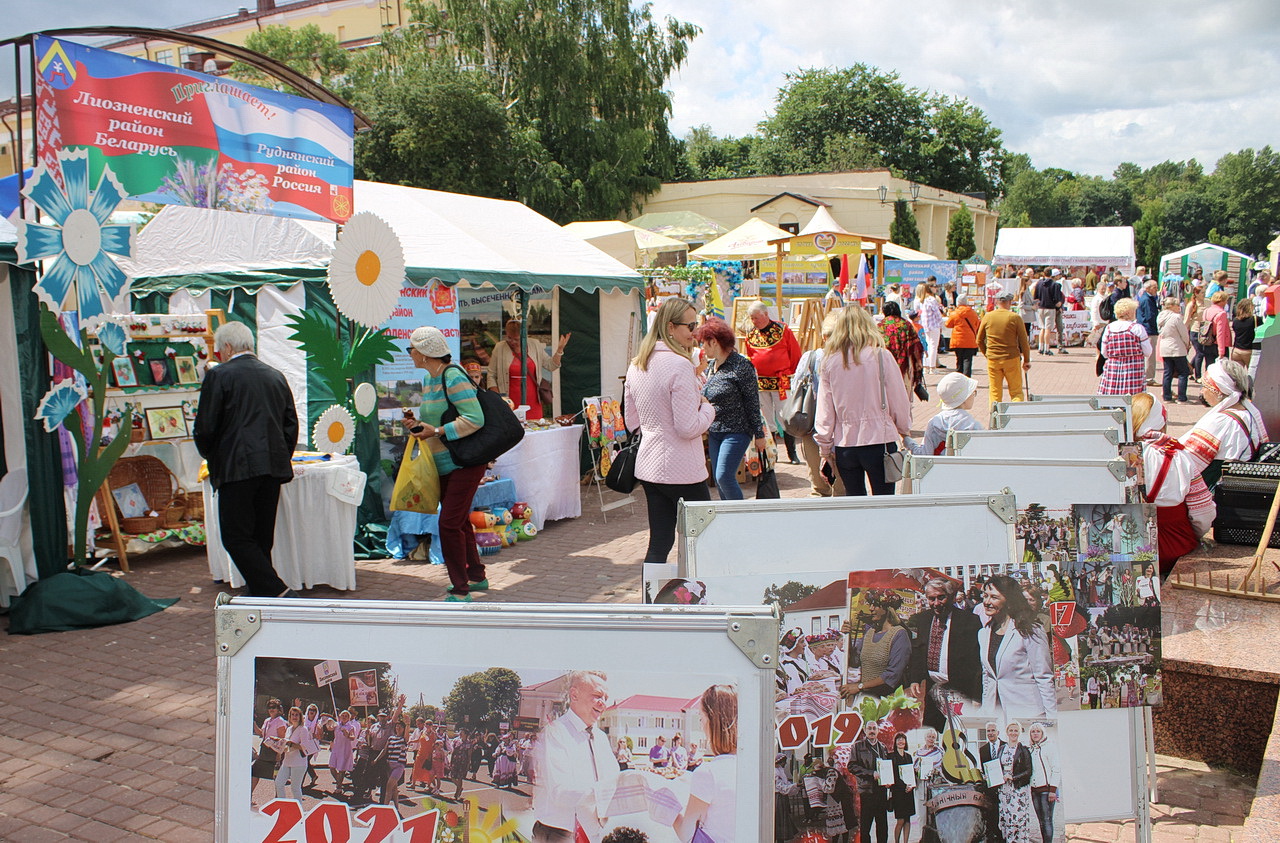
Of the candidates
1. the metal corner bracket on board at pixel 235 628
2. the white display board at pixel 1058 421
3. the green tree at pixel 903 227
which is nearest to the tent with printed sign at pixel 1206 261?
the green tree at pixel 903 227

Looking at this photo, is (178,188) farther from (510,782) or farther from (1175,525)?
(1175,525)

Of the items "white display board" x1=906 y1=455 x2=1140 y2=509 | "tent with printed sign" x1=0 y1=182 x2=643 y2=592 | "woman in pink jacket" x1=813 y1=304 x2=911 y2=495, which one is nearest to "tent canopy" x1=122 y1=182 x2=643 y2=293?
"tent with printed sign" x1=0 y1=182 x2=643 y2=592

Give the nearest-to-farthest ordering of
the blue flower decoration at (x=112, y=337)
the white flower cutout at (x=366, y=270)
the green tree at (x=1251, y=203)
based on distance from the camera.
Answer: the blue flower decoration at (x=112, y=337)
the white flower cutout at (x=366, y=270)
the green tree at (x=1251, y=203)

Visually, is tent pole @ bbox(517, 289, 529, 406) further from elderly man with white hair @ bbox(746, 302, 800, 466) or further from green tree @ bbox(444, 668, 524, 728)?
green tree @ bbox(444, 668, 524, 728)

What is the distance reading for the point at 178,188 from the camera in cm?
654

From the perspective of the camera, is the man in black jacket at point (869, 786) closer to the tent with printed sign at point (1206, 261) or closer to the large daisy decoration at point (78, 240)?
the large daisy decoration at point (78, 240)

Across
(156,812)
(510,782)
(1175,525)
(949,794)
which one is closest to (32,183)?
(156,812)

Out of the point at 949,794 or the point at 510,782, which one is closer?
the point at 510,782

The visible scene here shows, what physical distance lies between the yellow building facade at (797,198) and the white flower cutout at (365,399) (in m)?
35.0

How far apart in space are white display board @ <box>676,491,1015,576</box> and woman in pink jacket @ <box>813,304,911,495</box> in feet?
9.94

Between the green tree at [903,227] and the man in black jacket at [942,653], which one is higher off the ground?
the green tree at [903,227]

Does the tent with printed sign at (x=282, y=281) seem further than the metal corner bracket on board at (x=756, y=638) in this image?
Yes

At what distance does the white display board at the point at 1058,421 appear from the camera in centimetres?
556

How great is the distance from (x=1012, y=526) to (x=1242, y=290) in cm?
3273
